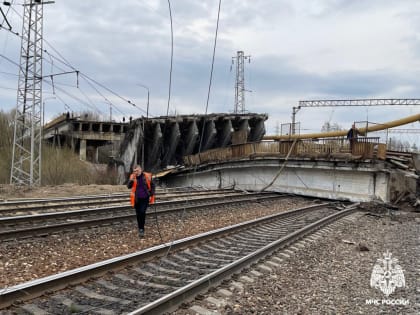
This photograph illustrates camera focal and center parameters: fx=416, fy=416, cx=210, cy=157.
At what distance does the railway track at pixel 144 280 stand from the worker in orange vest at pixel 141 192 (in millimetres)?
1626

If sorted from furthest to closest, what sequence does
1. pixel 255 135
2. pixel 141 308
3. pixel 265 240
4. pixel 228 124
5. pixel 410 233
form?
pixel 255 135 → pixel 228 124 → pixel 410 233 → pixel 265 240 → pixel 141 308

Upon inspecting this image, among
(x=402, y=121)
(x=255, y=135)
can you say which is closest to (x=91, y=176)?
(x=255, y=135)

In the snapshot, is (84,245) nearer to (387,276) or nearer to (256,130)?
(387,276)

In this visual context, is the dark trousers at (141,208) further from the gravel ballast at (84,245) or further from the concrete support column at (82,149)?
the concrete support column at (82,149)

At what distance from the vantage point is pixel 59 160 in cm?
3709

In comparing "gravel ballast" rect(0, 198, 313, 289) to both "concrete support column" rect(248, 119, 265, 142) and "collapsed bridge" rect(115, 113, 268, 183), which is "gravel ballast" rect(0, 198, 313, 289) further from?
"concrete support column" rect(248, 119, 265, 142)

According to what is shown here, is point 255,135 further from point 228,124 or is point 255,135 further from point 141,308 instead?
point 141,308

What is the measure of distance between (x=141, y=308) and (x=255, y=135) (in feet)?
131

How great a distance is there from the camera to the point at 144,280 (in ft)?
21.0

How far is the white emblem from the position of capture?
6836 millimetres

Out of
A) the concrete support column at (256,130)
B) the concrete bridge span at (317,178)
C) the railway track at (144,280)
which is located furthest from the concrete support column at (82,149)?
the railway track at (144,280)

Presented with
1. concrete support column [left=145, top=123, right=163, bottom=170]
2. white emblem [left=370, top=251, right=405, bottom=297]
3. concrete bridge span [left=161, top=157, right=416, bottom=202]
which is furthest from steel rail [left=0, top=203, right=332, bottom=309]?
concrete support column [left=145, top=123, right=163, bottom=170]

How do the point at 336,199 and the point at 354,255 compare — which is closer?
the point at 354,255

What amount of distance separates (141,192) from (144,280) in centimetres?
400
